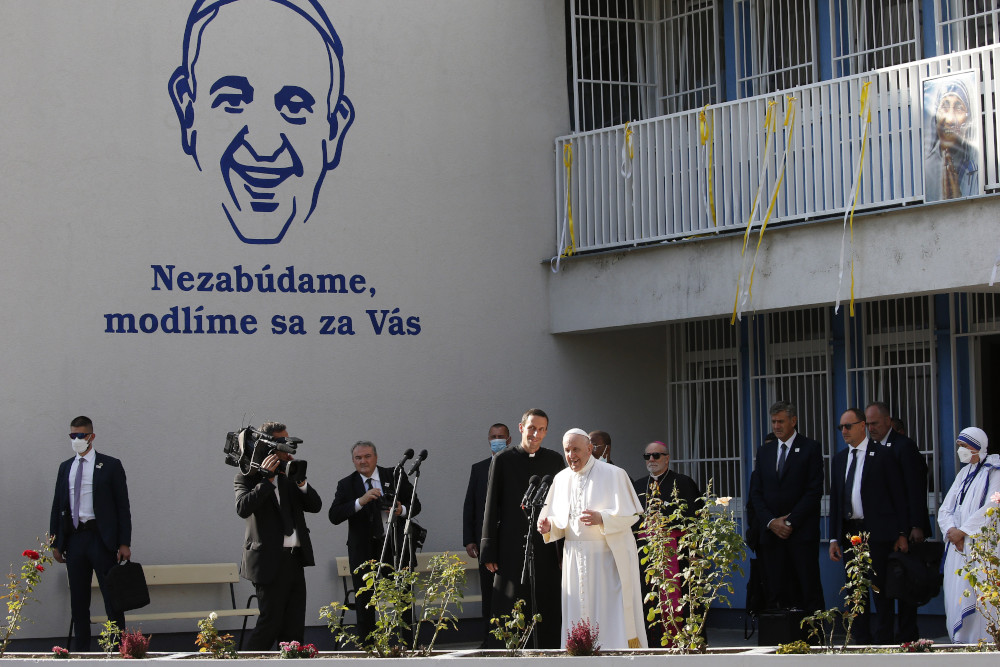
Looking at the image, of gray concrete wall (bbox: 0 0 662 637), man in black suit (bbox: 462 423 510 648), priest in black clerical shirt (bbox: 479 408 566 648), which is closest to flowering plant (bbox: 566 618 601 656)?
priest in black clerical shirt (bbox: 479 408 566 648)

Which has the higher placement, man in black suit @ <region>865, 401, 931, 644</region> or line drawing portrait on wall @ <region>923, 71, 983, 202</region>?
line drawing portrait on wall @ <region>923, 71, 983, 202</region>

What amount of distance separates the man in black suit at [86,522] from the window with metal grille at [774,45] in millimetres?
7431

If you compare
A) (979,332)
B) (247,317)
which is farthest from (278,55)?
(979,332)

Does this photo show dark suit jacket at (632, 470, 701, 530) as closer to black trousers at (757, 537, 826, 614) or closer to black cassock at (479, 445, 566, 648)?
black trousers at (757, 537, 826, 614)

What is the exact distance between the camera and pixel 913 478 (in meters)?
11.5

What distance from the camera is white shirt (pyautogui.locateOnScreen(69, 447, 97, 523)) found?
12.1m

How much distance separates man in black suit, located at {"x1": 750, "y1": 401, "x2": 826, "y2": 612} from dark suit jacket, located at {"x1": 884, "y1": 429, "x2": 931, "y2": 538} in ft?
2.52

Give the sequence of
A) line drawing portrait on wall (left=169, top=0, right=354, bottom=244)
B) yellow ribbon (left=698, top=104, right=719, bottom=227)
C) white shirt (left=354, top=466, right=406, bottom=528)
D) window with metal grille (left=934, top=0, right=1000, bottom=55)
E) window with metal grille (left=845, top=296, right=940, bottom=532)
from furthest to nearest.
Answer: yellow ribbon (left=698, top=104, right=719, bottom=227) < line drawing portrait on wall (left=169, top=0, right=354, bottom=244) < window with metal grille (left=845, top=296, right=940, bottom=532) < window with metal grille (left=934, top=0, right=1000, bottom=55) < white shirt (left=354, top=466, right=406, bottom=528)

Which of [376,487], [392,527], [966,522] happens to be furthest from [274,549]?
[966,522]

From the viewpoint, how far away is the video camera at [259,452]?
1039cm

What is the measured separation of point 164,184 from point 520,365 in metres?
3.88

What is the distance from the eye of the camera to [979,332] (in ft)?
43.1

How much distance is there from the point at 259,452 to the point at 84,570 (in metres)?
2.60

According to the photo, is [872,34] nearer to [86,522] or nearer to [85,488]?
[85,488]
